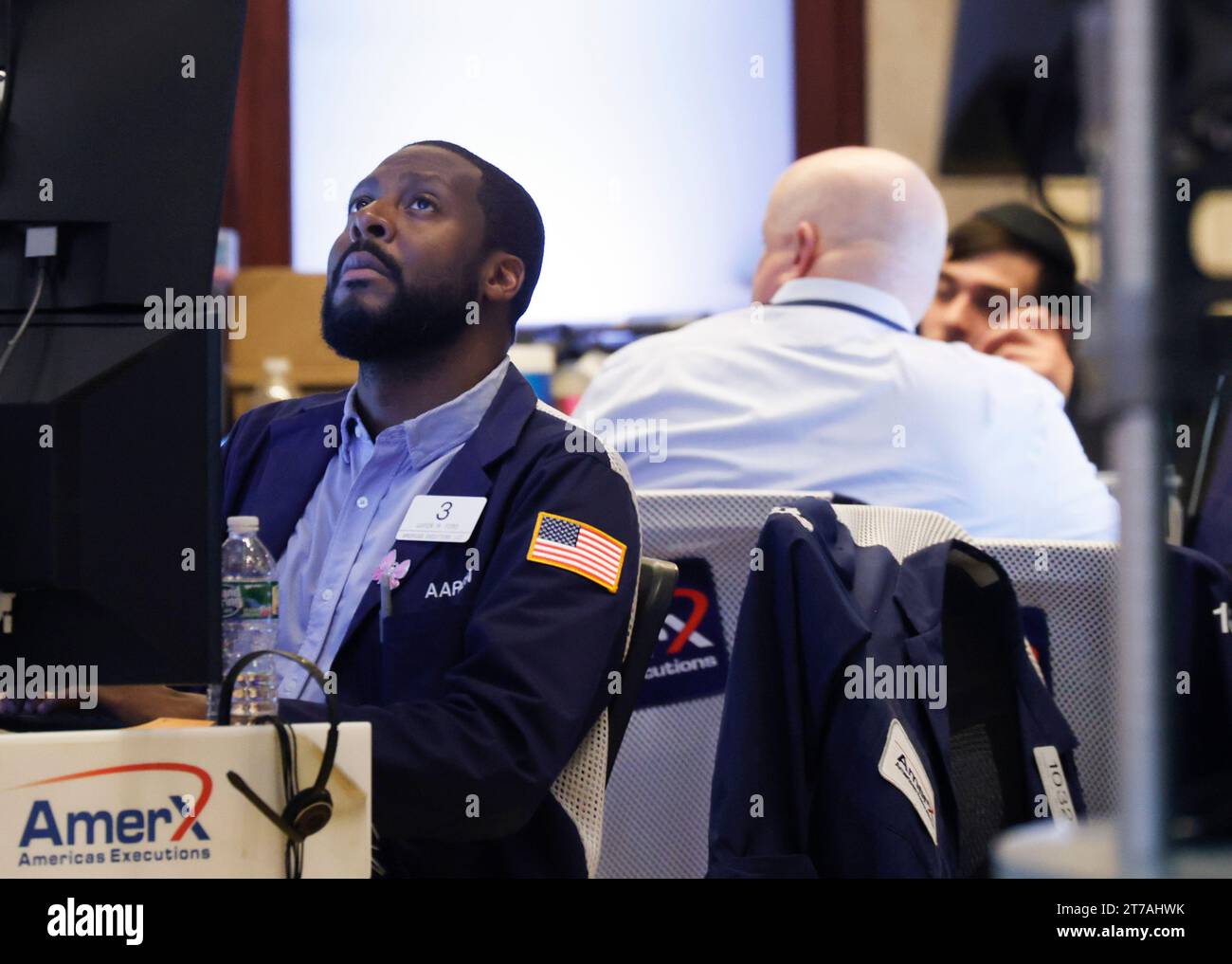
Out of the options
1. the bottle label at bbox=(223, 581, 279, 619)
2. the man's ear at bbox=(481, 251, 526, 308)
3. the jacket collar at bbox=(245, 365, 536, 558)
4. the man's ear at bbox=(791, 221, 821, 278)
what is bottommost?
the bottle label at bbox=(223, 581, 279, 619)

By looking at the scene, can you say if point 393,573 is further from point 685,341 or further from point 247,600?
point 685,341

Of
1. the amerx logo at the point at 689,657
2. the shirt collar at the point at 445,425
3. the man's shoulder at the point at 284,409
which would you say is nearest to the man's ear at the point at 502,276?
the shirt collar at the point at 445,425

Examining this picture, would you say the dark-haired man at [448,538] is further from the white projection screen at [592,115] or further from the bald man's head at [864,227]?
the white projection screen at [592,115]

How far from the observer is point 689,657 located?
204 centimetres

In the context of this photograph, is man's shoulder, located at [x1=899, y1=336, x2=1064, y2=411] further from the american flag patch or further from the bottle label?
the bottle label

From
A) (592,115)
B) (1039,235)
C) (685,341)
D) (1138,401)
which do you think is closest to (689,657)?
(685,341)

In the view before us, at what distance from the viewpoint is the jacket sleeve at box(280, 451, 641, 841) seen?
1348 millimetres

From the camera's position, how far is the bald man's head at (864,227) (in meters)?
2.74

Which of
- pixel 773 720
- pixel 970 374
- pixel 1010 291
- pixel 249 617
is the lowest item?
pixel 773 720

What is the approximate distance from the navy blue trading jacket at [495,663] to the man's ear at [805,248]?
114 centimetres

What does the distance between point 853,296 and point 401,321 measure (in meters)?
1.17

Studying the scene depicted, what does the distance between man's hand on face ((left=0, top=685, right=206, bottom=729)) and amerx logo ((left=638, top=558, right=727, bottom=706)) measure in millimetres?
730

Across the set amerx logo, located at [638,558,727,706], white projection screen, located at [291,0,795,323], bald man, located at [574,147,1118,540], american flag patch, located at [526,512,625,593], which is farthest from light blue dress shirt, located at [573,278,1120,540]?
white projection screen, located at [291,0,795,323]
